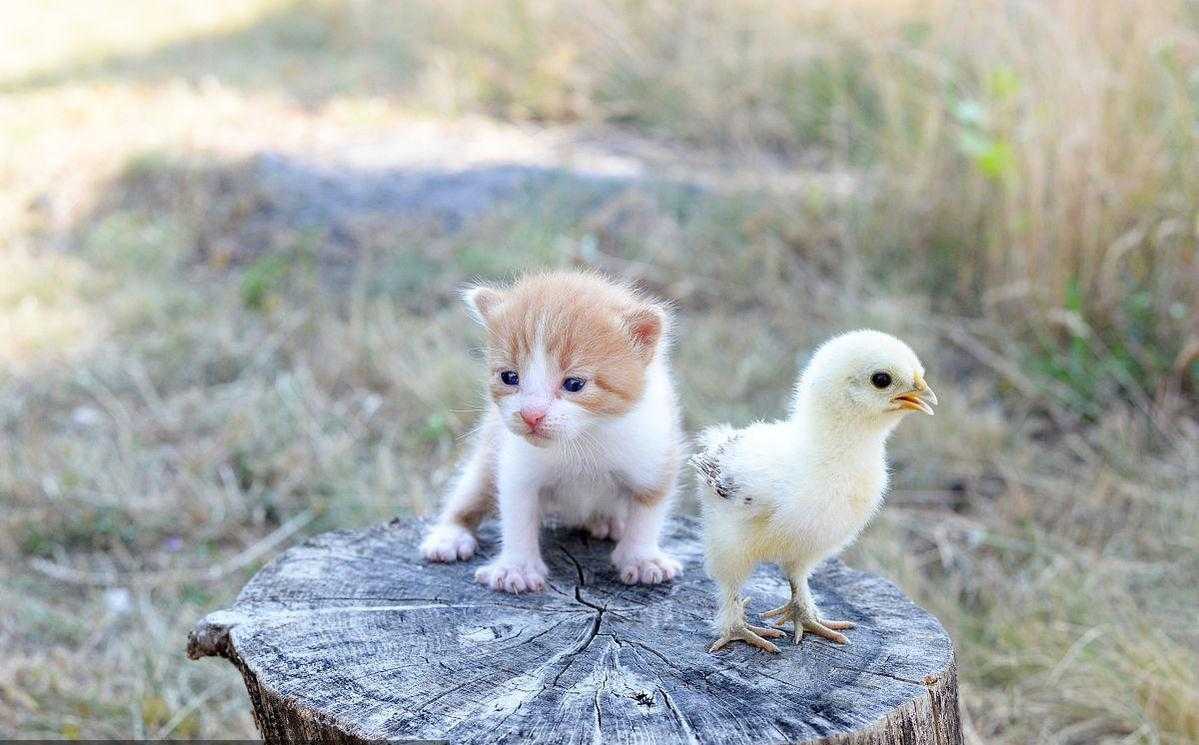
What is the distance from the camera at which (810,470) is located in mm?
2018

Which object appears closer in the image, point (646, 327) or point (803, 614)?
point (803, 614)

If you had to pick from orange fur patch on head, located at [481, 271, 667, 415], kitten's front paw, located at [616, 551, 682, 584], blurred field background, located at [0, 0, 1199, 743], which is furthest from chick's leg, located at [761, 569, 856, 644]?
blurred field background, located at [0, 0, 1199, 743]

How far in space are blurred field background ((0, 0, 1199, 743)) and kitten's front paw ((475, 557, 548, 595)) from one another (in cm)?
139

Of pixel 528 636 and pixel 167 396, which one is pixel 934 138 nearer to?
pixel 167 396

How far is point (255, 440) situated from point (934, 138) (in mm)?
3386

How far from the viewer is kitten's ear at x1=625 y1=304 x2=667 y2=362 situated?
2389mm

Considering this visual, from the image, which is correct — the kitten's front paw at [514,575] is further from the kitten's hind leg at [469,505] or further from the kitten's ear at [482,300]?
the kitten's ear at [482,300]

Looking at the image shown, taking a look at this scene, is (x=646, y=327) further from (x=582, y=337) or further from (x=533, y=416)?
(x=533, y=416)

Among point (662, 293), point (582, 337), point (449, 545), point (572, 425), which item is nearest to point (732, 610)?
point (572, 425)

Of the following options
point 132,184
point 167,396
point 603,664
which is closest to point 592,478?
point 603,664

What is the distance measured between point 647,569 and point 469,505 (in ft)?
1.59

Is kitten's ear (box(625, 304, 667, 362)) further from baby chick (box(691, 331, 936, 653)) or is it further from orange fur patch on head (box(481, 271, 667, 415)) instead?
baby chick (box(691, 331, 936, 653))

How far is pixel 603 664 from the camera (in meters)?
2.06

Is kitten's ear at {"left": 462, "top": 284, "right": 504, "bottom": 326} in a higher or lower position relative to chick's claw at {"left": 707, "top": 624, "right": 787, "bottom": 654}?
higher
